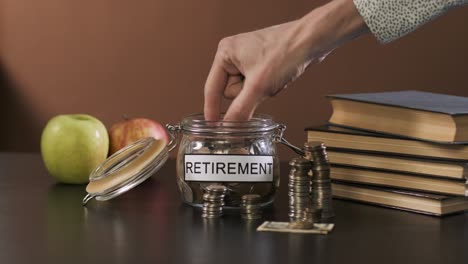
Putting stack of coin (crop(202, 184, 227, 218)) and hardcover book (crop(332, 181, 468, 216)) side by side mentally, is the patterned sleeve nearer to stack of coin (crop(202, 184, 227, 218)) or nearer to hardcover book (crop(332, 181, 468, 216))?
hardcover book (crop(332, 181, 468, 216))

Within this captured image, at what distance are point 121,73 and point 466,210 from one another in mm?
2487

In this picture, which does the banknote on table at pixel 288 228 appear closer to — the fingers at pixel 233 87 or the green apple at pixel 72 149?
the fingers at pixel 233 87

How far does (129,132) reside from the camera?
5.28 ft

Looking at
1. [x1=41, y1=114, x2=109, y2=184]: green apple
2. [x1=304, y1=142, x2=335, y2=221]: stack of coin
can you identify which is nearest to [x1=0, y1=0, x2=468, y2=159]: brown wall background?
[x1=41, y1=114, x2=109, y2=184]: green apple

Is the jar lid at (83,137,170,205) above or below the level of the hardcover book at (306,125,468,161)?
below

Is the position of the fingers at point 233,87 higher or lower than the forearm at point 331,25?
lower

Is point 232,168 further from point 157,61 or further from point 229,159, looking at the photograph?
point 157,61

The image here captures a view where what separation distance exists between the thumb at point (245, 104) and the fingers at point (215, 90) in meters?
0.06

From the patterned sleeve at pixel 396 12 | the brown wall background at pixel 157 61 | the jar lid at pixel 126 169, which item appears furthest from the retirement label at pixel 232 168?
the brown wall background at pixel 157 61

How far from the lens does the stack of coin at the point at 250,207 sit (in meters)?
1.13

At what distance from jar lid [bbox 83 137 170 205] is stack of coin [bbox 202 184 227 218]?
17 centimetres

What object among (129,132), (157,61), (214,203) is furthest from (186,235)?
(157,61)

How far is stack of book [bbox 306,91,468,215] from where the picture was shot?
117 centimetres

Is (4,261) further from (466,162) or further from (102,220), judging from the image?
(466,162)
